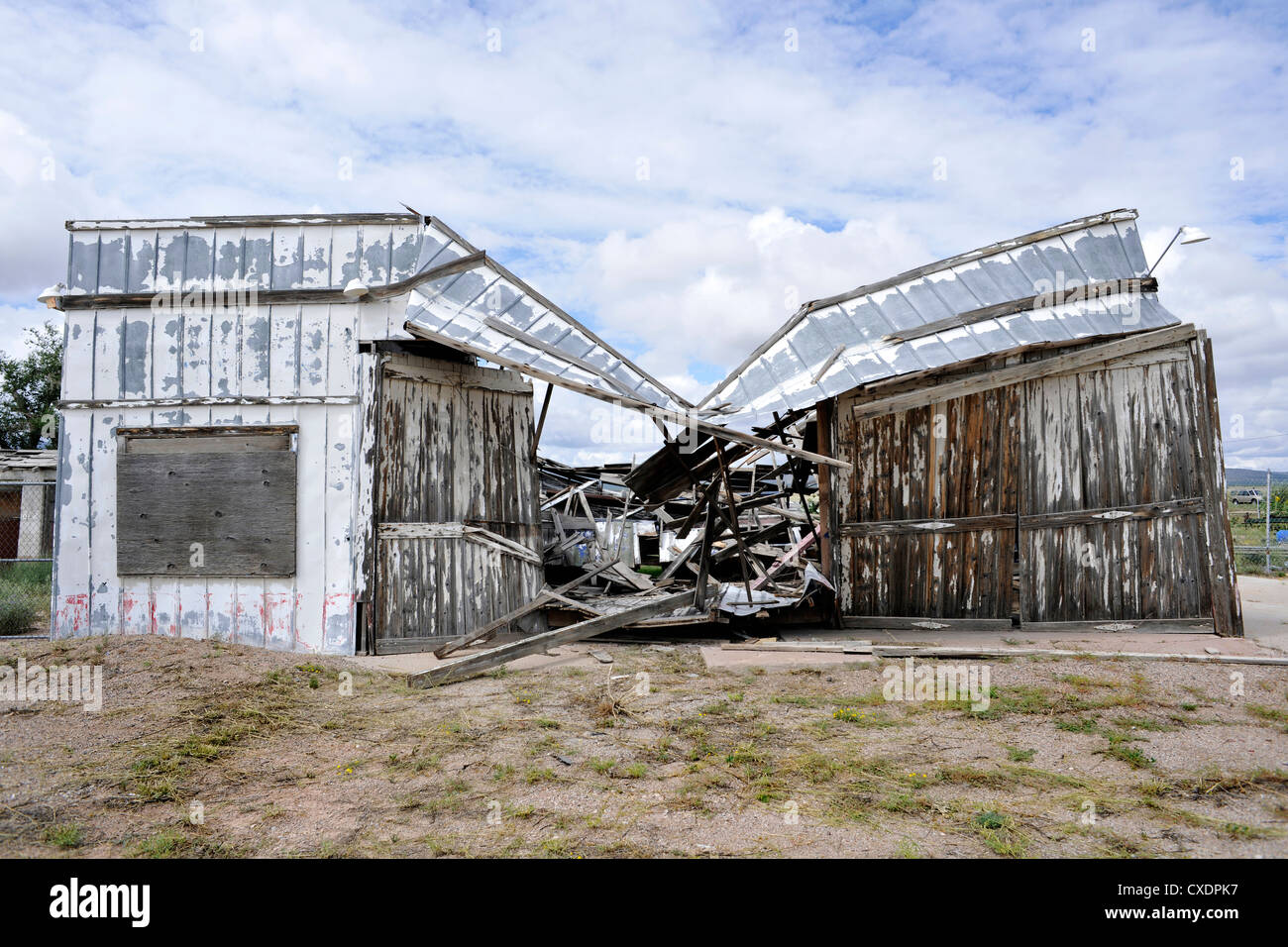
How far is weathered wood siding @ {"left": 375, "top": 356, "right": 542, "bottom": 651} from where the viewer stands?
863 centimetres

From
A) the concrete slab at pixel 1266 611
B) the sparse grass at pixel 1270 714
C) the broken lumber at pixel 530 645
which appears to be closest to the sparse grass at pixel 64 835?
the broken lumber at pixel 530 645

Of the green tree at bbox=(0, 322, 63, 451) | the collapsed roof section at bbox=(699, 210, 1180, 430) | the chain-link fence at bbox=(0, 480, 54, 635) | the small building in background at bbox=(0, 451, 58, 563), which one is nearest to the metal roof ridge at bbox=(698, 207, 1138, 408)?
the collapsed roof section at bbox=(699, 210, 1180, 430)

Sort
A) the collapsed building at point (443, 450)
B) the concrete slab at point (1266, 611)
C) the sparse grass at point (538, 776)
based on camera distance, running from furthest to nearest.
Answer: the collapsed building at point (443, 450) < the concrete slab at point (1266, 611) < the sparse grass at point (538, 776)

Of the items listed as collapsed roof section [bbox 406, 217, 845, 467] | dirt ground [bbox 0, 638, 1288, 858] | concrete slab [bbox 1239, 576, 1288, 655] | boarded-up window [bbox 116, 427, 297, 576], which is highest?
collapsed roof section [bbox 406, 217, 845, 467]

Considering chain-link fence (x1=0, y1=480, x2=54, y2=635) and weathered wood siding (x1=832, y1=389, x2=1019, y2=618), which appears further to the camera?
chain-link fence (x1=0, y1=480, x2=54, y2=635)

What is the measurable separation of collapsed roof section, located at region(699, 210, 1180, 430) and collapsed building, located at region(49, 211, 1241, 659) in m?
0.06

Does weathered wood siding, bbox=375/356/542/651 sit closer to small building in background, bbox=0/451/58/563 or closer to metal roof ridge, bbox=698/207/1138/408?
metal roof ridge, bbox=698/207/1138/408

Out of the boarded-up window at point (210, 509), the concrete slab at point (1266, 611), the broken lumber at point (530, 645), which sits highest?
the boarded-up window at point (210, 509)

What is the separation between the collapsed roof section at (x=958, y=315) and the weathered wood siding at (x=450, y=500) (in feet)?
8.62

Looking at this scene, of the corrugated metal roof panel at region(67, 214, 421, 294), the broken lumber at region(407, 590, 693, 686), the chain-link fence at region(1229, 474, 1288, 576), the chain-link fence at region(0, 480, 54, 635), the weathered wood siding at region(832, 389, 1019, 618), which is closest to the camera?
the broken lumber at region(407, 590, 693, 686)

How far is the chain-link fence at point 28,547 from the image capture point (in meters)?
11.3

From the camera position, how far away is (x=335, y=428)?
28.2ft

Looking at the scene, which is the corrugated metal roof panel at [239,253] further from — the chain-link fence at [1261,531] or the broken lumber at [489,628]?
the chain-link fence at [1261,531]
